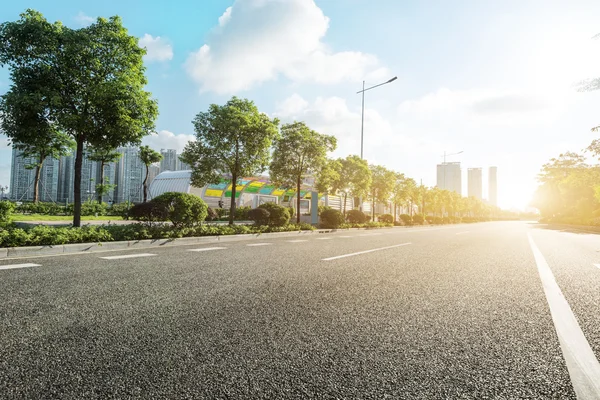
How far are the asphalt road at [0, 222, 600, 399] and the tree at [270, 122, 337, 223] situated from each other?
1802 cm

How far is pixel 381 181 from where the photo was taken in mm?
36281

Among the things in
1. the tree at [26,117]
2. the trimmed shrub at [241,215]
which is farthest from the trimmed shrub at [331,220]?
the tree at [26,117]

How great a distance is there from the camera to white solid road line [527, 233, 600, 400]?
201 cm

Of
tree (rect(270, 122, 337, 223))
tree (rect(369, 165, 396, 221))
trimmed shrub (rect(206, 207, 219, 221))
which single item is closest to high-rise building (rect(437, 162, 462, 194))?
tree (rect(369, 165, 396, 221))

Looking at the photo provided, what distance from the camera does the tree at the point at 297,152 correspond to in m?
23.2

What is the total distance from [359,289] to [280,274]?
5.04ft

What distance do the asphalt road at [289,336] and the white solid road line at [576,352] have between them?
0.05 feet

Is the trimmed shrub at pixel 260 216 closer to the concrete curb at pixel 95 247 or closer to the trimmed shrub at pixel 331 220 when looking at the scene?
the concrete curb at pixel 95 247

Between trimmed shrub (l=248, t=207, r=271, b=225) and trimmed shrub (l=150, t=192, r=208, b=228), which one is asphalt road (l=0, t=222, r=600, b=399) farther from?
trimmed shrub (l=248, t=207, r=271, b=225)

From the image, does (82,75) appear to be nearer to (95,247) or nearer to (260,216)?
(95,247)

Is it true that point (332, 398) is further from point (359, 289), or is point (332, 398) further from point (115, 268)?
point (115, 268)

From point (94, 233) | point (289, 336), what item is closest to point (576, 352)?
point (289, 336)

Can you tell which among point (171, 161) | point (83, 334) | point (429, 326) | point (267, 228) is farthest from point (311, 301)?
point (171, 161)

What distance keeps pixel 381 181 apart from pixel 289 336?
3457 cm
